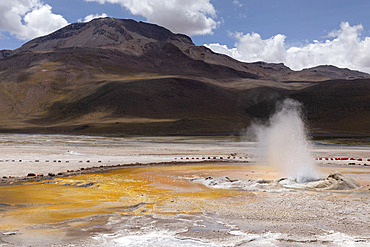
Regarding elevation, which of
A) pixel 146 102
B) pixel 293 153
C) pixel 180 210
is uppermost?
pixel 146 102

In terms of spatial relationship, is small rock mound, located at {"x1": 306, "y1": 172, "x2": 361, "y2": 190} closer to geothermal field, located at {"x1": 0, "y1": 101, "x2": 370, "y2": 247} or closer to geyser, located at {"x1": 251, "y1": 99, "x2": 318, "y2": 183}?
geothermal field, located at {"x1": 0, "y1": 101, "x2": 370, "y2": 247}

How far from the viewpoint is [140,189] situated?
1636 centimetres

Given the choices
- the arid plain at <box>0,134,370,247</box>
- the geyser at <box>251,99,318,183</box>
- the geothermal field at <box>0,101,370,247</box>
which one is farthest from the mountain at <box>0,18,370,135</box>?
the arid plain at <box>0,134,370,247</box>

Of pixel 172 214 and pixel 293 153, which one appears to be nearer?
pixel 172 214

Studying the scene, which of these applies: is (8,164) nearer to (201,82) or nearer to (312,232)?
(312,232)

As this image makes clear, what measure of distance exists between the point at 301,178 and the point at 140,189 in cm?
738

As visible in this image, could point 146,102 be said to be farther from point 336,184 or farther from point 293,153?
point 336,184

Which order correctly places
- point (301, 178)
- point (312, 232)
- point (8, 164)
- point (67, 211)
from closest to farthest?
point (312, 232) < point (67, 211) < point (301, 178) < point (8, 164)

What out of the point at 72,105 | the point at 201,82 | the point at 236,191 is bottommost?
the point at 236,191

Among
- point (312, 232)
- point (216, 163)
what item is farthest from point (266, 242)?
point (216, 163)

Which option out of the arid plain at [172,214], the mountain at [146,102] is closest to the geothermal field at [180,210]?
the arid plain at [172,214]

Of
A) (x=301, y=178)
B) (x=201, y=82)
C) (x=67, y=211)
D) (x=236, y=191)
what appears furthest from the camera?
(x=201, y=82)

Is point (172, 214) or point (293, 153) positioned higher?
point (293, 153)

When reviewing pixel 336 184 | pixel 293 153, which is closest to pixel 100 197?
pixel 336 184
